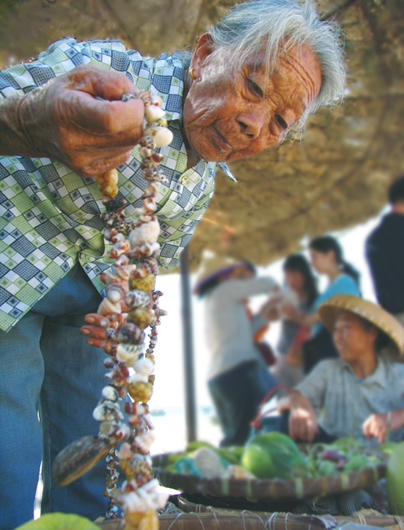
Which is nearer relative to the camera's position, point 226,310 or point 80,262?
point 80,262

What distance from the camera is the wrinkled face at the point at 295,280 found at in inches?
169

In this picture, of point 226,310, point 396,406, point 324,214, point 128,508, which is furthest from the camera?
point 324,214

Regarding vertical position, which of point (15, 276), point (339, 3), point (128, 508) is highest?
point (339, 3)

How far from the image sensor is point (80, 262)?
119 centimetres

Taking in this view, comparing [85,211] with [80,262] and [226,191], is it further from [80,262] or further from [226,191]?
[226,191]

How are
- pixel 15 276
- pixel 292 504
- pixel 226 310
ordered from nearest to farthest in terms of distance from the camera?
pixel 15 276 < pixel 292 504 < pixel 226 310

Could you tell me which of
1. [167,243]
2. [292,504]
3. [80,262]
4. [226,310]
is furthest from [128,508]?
[226,310]

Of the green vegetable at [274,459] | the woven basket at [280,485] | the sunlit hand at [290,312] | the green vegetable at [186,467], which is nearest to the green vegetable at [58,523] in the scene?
the woven basket at [280,485]

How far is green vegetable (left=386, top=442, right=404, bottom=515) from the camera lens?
1635 mm

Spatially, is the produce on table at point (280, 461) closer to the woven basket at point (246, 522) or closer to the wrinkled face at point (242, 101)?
the woven basket at point (246, 522)

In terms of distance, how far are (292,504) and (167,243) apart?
100 cm

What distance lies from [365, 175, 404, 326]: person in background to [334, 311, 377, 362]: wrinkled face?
0.36 metres

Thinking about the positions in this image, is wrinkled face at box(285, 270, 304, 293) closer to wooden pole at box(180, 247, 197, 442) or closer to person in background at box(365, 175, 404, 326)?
wooden pole at box(180, 247, 197, 442)

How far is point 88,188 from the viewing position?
1117 millimetres
